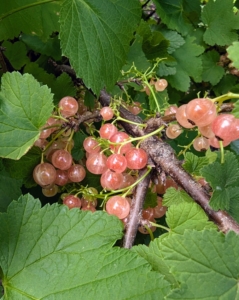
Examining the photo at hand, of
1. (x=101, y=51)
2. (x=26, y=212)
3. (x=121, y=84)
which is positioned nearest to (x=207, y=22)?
(x=121, y=84)

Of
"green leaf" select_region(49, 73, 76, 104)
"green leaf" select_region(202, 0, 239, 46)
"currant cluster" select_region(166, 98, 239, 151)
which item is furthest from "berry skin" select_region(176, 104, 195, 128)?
"green leaf" select_region(202, 0, 239, 46)

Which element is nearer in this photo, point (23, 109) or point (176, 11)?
point (23, 109)

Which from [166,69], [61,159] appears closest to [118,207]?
[61,159]

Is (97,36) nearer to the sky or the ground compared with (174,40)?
nearer to the sky

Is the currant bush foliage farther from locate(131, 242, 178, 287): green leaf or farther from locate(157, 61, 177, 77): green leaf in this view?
locate(157, 61, 177, 77): green leaf

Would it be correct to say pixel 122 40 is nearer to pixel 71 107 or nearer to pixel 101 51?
pixel 101 51

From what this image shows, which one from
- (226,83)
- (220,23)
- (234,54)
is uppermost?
(234,54)

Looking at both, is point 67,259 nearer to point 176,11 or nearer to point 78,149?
point 78,149

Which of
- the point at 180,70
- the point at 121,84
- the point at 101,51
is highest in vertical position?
the point at 101,51
